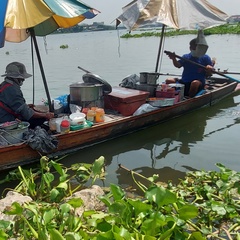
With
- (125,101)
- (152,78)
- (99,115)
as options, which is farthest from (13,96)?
(152,78)

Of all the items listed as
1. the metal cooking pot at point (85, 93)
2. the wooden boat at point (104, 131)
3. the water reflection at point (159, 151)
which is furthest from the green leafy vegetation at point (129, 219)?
the metal cooking pot at point (85, 93)

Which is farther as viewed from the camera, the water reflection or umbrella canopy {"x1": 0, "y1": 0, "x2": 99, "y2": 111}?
the water reflection

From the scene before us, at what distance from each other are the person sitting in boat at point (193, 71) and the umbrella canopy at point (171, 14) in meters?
1.05

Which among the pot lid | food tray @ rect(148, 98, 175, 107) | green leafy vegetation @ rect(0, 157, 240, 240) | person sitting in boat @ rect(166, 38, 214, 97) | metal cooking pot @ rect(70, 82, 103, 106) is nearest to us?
green leafy vegetation @ rect(0, 157, 240, 240)

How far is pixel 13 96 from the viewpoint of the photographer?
15.9 feet

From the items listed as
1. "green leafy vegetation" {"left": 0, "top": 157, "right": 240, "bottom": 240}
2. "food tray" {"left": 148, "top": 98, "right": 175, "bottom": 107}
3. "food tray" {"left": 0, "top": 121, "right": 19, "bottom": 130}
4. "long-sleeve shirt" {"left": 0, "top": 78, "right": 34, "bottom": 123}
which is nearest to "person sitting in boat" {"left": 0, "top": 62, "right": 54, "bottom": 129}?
"long-sleeve shirt" {"left": 0, "top": 78, "right": 34, "bottom": 123}

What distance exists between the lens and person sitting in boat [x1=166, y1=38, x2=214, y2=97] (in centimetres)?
770

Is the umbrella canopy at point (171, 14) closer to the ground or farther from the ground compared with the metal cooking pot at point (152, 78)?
farther from the ground

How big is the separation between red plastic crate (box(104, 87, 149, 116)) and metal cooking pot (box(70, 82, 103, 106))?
34 cm

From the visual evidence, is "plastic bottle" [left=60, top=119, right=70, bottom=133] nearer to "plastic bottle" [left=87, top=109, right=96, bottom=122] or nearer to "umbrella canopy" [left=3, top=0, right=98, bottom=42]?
"plastic bottle" [left=87, top=109, right=96, bottom=122]

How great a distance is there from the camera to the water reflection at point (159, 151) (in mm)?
5254

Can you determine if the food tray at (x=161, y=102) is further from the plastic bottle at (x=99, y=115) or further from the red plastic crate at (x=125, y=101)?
the plastic bottle at (x=99, y=115)

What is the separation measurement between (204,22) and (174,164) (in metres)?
2.97

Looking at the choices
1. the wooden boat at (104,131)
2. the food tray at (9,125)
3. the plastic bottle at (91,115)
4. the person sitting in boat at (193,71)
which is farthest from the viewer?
the person sitting in boat at (193,71)
